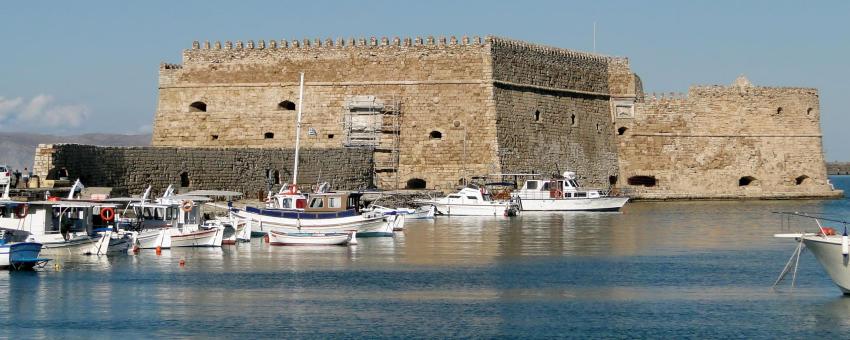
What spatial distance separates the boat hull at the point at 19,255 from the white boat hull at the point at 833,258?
11144mm

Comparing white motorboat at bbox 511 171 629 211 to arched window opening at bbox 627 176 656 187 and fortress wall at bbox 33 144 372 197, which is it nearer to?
fortress wall at bbox 33 144 372 197

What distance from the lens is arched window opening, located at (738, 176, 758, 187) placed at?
46.2 m

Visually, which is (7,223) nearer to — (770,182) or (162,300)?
(162,300)

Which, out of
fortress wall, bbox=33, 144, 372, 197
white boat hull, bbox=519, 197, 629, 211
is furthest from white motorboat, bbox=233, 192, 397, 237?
white boat hull, bbox=519, 197, 629, 211

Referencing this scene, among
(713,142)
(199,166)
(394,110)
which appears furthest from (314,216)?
(713,142)

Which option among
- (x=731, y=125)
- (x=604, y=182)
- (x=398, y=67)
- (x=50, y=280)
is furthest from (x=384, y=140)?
(x=50, y=280)

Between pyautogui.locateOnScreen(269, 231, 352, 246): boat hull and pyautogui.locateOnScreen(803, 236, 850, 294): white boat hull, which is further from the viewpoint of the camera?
pyautogui.locateOnScreen(269, 231, 352, 246): boat hull

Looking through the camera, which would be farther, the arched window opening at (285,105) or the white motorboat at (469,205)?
the arched window opening at (285,105)

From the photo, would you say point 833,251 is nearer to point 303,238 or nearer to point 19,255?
point 303,238

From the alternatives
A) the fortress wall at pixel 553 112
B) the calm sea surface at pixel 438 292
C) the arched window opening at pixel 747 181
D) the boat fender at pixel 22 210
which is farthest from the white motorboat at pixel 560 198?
the boat fender at pixel 22 210

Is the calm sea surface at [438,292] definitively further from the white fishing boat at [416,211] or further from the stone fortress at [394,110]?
the stone fortress at [394,110]

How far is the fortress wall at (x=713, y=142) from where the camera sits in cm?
4575

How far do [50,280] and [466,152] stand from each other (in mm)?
19465

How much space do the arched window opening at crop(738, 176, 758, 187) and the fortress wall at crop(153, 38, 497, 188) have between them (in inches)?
446
